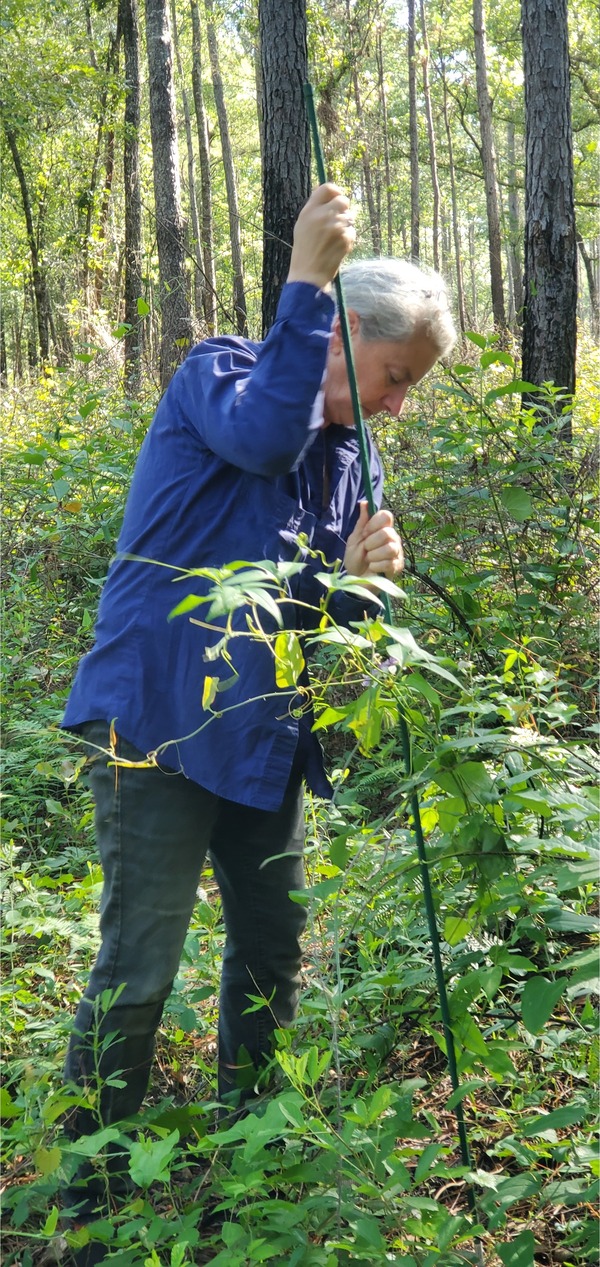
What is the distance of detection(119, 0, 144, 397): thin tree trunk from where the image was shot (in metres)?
12.2

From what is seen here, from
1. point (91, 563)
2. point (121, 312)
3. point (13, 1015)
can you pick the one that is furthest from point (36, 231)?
point (13, 1015)

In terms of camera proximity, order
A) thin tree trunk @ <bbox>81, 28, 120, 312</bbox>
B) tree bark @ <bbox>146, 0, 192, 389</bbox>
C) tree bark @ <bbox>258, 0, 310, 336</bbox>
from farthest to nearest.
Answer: thin tree trunk @ <bbox>81, 28, 120, 312</bbox> < tree bark @ <bbox>146, 0, 192, 389</bbox> < tree bark @ <bbox>258, 0, 310, 336</bbox>

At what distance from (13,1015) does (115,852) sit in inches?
36.7

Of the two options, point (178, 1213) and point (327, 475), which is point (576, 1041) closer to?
point (178, 1213)

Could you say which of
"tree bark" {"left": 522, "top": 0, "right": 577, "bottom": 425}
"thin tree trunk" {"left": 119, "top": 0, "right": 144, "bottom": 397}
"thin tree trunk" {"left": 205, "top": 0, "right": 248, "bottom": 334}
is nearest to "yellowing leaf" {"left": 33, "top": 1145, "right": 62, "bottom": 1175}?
"tree bark" {"left": 522, "top": 0, "right": 577, "bottom": 425}

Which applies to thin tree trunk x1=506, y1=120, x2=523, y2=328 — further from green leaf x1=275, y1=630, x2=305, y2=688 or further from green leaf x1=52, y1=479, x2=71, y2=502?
green leaf x1=275, y1=630, x2=305, y2=688

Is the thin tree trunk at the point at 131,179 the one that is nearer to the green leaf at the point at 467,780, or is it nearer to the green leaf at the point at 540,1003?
the green leaf at the point at 467,780

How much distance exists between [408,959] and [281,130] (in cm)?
498

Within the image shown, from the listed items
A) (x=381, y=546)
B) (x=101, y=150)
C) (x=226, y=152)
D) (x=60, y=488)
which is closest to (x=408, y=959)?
(x=381, y=546)

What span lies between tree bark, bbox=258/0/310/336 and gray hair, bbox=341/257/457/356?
371 centimetres

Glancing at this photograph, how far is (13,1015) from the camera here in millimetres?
2654

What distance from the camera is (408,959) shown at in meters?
2.42

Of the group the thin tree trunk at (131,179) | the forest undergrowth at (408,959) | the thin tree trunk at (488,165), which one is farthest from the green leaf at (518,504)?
the thin tree trunk at (488,165)

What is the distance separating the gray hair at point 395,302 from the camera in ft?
6.77
